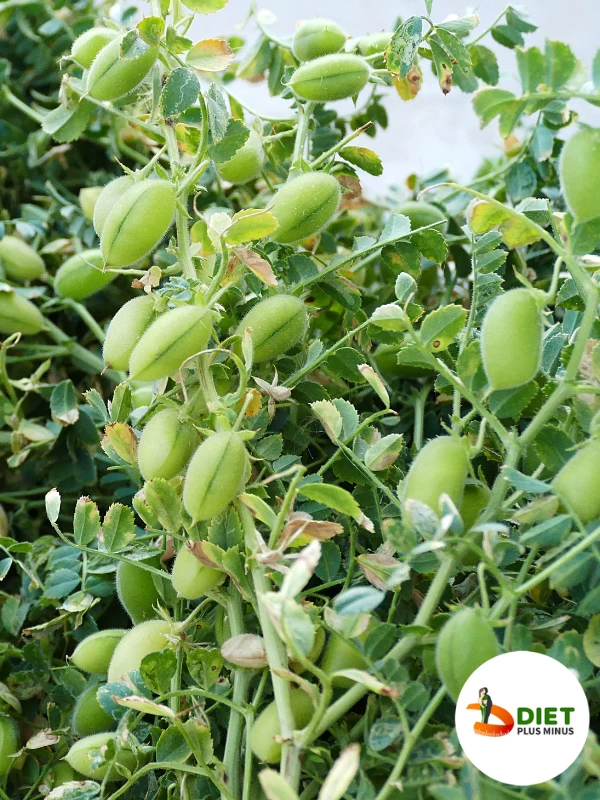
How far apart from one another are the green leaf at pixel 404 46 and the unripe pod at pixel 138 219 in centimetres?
16

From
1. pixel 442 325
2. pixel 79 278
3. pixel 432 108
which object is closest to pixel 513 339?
pixel 442 325

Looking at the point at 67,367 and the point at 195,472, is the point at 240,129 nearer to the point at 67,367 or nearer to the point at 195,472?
the point at 195,472

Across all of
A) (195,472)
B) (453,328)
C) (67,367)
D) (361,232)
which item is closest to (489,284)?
(453,328)

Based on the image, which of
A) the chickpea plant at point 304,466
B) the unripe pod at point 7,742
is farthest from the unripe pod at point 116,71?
the unripe pod at point 7,742

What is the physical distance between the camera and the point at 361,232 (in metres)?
0.74

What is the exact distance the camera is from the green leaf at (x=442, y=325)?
1.23ft

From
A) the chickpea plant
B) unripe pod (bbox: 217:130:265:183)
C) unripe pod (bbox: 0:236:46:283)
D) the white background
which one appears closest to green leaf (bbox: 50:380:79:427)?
the chickpea plant

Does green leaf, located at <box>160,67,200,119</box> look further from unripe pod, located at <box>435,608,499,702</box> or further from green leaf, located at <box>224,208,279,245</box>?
unripe pod, located at <box>435,608,499,702</box>

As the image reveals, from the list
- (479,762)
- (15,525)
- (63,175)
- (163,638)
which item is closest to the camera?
(479,762)

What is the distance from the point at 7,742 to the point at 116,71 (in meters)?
0.43

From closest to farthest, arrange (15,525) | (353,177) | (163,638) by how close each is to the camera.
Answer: (163,638), (353,177), (15,525)

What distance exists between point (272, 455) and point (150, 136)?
285 millimetres

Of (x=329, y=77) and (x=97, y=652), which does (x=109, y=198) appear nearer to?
(x=329, y=77)

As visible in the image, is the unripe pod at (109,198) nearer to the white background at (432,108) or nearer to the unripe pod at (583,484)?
the unripe pod at (583,484)
